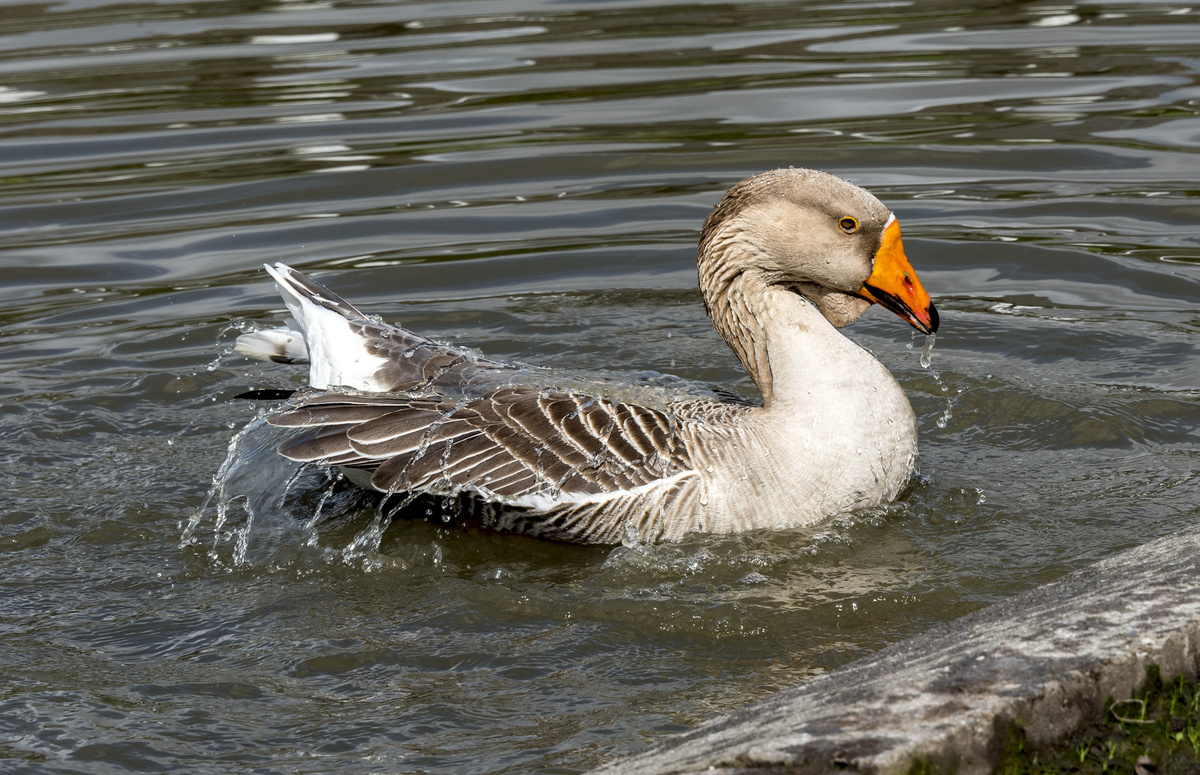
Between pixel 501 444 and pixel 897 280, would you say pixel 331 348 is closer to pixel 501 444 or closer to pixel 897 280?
pixel 501 444

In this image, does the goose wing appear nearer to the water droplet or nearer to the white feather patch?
the white feather patch

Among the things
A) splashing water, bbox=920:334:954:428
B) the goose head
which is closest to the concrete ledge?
the goose head

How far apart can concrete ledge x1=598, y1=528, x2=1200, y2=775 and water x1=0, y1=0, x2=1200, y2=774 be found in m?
0.91

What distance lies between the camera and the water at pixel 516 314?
4930 millimetres

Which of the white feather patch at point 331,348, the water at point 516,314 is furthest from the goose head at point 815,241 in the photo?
the white feather patch at point 331,348

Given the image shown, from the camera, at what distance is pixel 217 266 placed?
10258 mm

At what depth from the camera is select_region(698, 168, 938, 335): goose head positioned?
617 cm

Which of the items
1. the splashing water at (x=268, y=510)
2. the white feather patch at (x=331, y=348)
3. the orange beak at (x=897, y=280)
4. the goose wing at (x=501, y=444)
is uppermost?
the orange beak at (x=897, y=280)

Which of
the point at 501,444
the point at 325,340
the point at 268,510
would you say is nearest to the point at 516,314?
the point at 325,340

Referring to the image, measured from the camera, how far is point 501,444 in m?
5.96

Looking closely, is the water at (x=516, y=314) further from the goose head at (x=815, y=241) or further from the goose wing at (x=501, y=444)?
the goose head at (x=815, y=241)

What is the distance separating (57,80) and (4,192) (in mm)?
3209

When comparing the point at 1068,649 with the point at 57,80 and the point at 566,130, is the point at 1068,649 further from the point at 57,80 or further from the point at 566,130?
the point at 57,80

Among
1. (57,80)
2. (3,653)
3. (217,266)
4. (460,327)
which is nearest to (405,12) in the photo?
(57,80)
